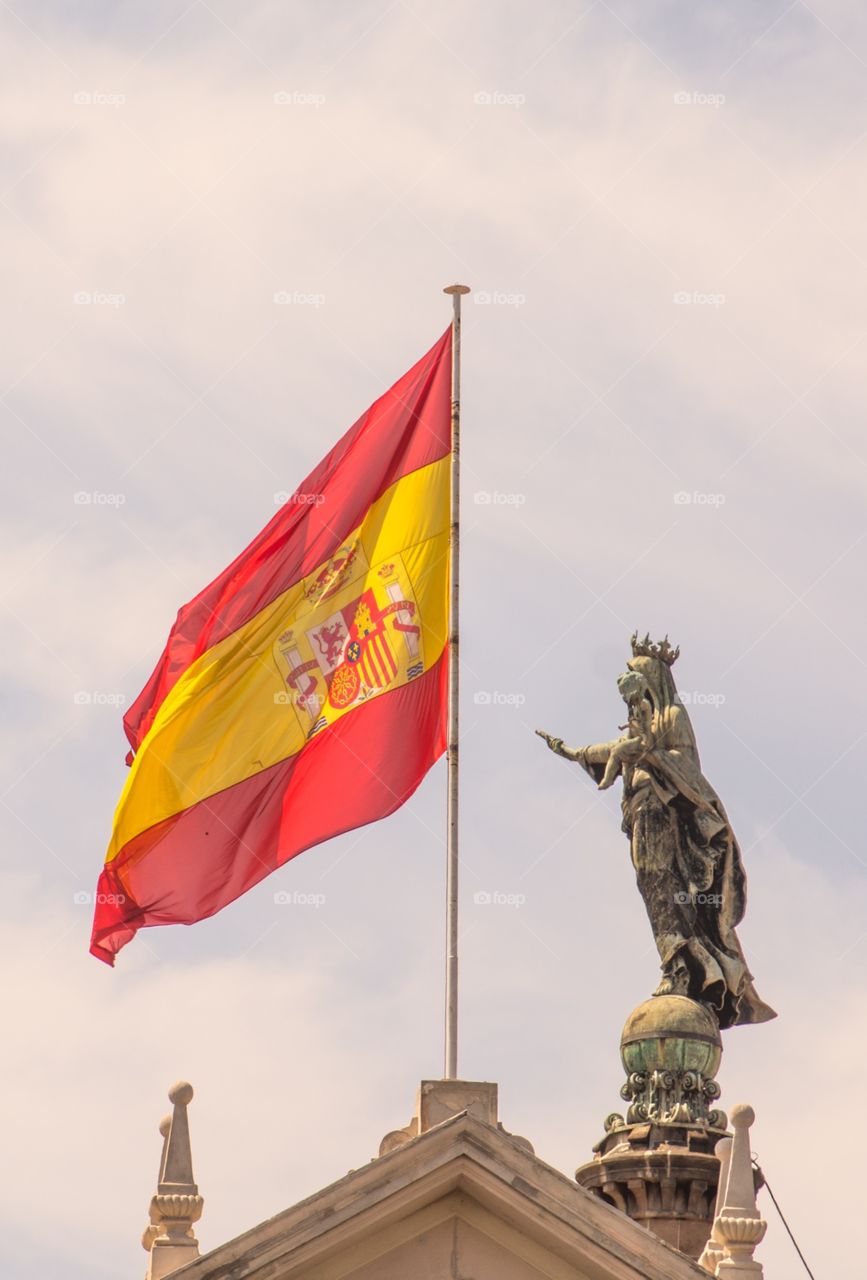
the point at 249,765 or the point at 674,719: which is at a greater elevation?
the point at 674,719

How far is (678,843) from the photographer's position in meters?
41.8

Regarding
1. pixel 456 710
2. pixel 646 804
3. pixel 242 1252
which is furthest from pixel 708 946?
pixel 242 1252

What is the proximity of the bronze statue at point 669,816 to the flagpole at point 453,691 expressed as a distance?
734 cm

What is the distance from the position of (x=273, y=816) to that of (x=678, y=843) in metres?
9.02

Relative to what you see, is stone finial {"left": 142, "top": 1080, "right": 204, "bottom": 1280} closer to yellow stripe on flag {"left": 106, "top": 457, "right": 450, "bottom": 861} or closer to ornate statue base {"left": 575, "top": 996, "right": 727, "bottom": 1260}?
yellow stripe on flag {"left": 106, "top": 457, "right": 450, "bottom": 861}

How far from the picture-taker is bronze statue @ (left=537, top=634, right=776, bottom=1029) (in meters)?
41.4

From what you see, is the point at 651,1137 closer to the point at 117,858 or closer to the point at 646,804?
the point at 646,804

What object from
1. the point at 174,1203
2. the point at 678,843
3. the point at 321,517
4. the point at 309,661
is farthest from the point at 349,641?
the point at 678,843

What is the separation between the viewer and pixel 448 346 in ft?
119

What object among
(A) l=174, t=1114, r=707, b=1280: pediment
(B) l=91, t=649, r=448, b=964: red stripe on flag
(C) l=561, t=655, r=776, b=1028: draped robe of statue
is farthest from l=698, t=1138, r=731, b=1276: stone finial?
(C) l=561, t=655, r=776, b=1028: draped robe of statue

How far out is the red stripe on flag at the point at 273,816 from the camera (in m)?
34.2

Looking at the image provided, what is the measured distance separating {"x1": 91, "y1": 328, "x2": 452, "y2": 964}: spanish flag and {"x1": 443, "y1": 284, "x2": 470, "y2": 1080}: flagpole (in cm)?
21

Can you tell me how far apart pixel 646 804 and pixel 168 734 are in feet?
29.8

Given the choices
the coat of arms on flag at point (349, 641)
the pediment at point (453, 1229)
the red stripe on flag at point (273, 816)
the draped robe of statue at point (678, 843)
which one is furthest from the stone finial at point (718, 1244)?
the draped robe of statue at point (678, 843)
